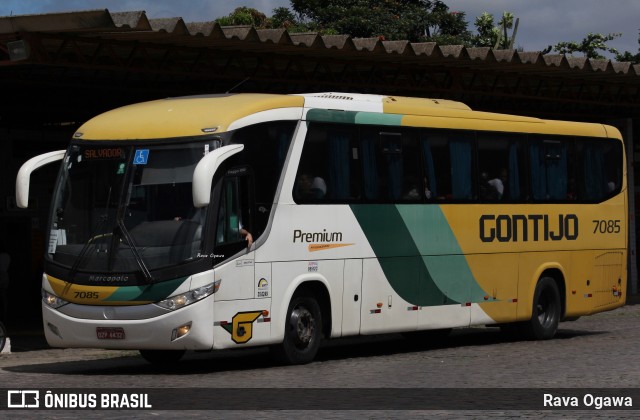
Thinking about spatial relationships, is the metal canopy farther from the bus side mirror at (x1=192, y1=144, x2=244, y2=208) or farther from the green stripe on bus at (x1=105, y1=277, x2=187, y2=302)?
the green stripe on bus at (x1=105, y1=277, x2=187, y2=302)

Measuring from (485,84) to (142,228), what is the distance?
17.2 m

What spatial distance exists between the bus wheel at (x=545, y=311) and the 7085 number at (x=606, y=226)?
148 centimetres

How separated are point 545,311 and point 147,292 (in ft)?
29.0

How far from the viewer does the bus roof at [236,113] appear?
16.8 meters

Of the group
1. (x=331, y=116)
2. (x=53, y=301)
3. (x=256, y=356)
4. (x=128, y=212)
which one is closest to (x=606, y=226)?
(x=256, y=356)

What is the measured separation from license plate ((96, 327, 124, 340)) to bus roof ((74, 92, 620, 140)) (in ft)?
7.60

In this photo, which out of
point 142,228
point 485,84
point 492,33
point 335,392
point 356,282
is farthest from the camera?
point 492,33

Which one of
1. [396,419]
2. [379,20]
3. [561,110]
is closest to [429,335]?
[396,419]

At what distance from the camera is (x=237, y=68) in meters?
27.9

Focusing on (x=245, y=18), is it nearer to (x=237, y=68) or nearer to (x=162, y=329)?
(x=237, y=68)

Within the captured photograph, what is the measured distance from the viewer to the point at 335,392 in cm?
1410

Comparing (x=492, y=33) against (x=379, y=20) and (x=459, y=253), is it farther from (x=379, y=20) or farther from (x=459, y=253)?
(x=459, y=253)

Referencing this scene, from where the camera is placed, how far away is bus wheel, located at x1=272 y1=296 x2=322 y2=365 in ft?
57.3

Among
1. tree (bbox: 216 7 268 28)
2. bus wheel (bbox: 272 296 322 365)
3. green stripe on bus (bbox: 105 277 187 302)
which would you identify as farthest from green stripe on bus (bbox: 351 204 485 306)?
tree (bbox: 216 7 268 28)
